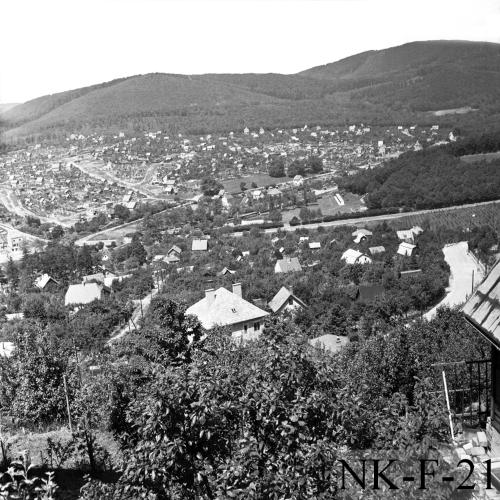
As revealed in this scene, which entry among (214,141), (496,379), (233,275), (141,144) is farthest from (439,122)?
(496,379)

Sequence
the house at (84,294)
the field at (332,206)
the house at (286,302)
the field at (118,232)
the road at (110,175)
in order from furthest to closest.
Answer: the road at (110,175) < the field at (332,206) < the field at (118,232) < the house at (84,294) < the house at (286,302)

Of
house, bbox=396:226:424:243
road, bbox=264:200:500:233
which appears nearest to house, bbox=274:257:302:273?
house, bbox=396:226:424:243

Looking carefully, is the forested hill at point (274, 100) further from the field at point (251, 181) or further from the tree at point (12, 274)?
the tree at point (12, 274)

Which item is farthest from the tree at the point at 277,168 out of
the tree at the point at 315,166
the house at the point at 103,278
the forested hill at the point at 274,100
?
the house at the point at 103,278

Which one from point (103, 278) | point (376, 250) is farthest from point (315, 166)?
point (103, 278)

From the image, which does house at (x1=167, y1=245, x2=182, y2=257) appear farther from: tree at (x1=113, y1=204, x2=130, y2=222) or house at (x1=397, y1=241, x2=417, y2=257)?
tree at (x1=113, y1=204, x2=130, y2=222)

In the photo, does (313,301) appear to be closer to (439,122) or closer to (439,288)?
(439,288)

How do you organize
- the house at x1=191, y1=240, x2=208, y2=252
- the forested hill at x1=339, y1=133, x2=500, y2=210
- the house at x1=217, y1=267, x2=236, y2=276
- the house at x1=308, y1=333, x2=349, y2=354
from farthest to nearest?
1. the forested hill at x1=339, y1=133, x2=500, y2=210
2. the house at x1=191, y1=240, x2=208, y2=252
3. the house at x1=217, y1=267, x2=236, y2=276
4. the house at x1=308, y1=333, x2=349, y2=354
